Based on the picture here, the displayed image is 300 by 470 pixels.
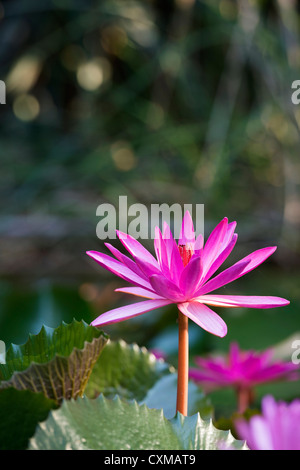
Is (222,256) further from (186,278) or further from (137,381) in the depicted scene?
(137,381)

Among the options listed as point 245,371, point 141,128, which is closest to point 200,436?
point 245,371

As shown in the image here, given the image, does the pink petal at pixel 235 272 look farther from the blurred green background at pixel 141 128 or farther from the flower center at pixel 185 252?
the blurred green background at pixel 141 128

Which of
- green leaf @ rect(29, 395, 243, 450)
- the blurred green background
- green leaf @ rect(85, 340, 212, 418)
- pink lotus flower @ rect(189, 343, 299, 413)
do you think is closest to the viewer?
green leaf @ rect(29, 395, 243, 450)

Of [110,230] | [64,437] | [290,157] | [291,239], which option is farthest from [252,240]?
[64,437]

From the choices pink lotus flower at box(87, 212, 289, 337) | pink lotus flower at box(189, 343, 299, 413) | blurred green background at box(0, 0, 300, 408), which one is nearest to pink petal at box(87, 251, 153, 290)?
pink lotus flower at box(87, 212, 289, 337)

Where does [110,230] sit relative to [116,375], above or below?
above

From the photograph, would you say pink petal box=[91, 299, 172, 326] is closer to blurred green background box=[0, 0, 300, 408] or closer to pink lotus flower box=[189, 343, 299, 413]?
pink lotus flower box=[189, 343, 299, 413]
